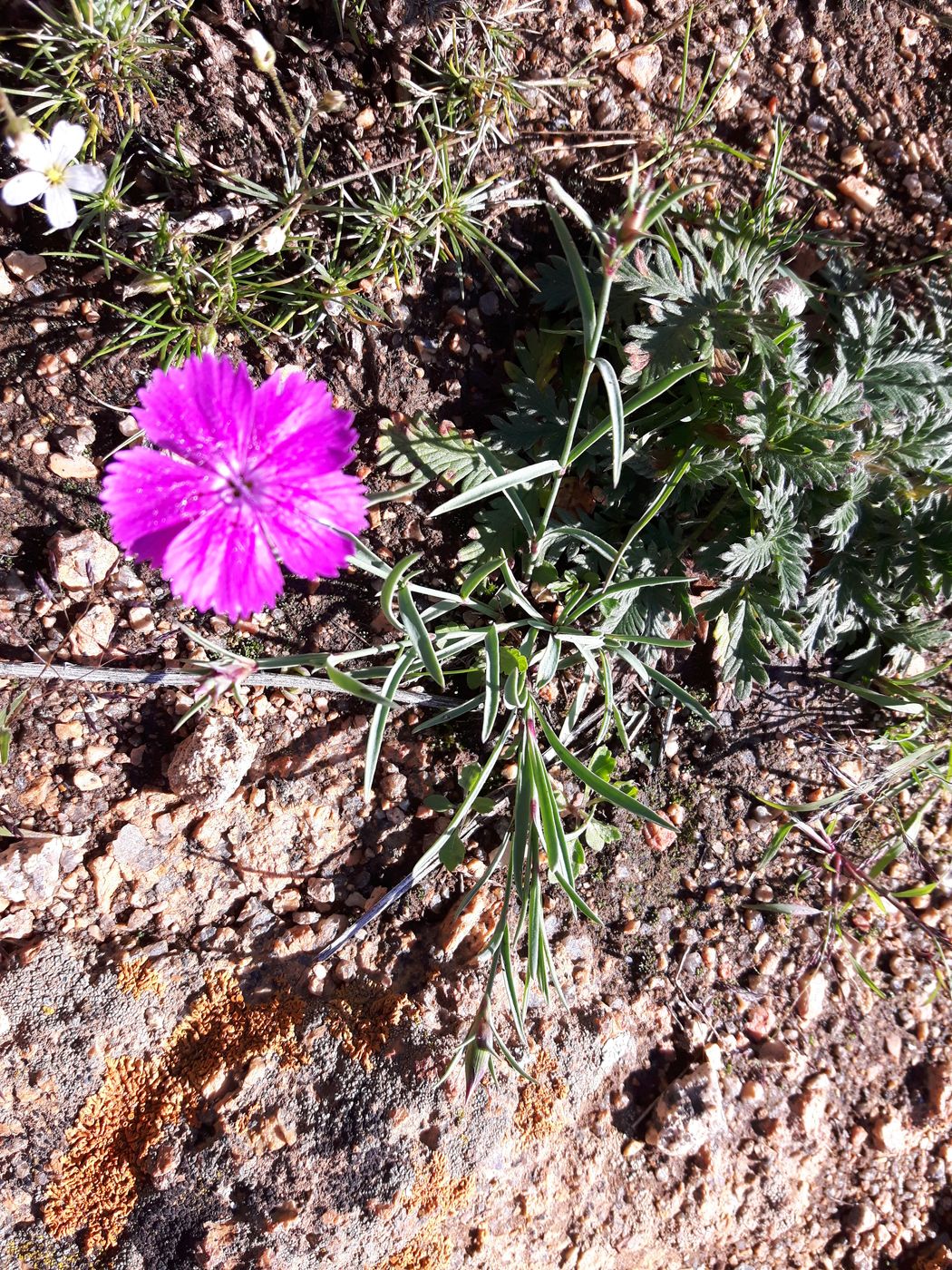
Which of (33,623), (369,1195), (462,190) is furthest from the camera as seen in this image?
(462,190)

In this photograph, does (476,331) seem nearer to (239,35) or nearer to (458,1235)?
(239,35)

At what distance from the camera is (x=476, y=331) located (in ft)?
7.36

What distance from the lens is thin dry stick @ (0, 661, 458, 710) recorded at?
1987mm

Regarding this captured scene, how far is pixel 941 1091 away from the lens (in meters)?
2.36

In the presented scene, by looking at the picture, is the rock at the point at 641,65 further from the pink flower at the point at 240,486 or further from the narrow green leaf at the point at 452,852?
the narrow green leaf at the point at 452,852

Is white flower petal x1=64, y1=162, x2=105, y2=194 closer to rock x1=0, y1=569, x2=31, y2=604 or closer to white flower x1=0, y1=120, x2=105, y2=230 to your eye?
white flower x1=0, y1=120, x2=105, y2=230

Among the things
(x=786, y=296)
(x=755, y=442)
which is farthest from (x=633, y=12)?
(x=755, y=442)

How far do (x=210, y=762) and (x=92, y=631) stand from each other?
1.41 feet

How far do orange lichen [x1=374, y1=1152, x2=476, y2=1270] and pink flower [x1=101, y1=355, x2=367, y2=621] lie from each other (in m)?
1.37

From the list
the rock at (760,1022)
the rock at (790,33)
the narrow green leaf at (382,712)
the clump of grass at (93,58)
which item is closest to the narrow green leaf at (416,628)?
the narrow green leaf at (382,712)

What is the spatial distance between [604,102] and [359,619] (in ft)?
4.98

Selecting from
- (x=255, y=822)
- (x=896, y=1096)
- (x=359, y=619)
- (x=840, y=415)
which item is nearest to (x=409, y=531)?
(x=359, y=619)

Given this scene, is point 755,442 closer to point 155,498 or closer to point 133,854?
point 155,498

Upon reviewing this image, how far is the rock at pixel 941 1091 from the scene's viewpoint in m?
2.36
